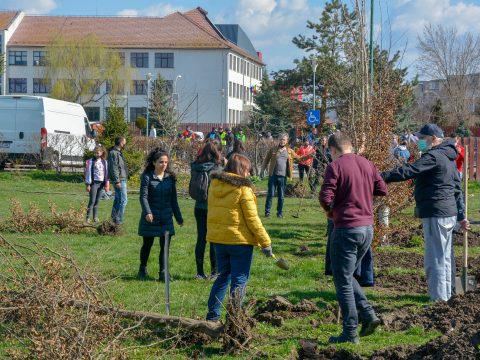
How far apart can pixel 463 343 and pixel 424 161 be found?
3.21m

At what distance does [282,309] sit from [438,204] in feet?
6.91

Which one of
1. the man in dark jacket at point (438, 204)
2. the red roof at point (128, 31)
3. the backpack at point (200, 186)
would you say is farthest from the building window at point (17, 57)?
the man in dark jacket at point (438, 204)

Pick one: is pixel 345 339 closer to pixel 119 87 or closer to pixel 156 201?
pixel 156 201

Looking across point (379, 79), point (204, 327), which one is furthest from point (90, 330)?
point (379, 79)

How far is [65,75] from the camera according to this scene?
231 ft

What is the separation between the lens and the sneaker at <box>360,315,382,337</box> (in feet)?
24.7

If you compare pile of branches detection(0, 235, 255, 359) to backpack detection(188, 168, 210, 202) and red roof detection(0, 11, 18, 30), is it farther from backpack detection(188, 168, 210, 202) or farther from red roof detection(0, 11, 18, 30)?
red roof detection(0, 11, 18, 30)

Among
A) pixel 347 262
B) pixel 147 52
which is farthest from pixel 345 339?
pixel 147 52

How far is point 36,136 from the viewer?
1146 inches

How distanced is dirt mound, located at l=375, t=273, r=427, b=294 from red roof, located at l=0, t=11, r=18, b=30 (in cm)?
7787

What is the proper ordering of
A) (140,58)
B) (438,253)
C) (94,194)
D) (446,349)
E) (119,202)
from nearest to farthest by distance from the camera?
1. (446,349)
2. (438,253)
3. (119,202)
4. (94,194)
5. (140,58)

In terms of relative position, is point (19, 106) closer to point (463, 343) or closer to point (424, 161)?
point (424, 161)

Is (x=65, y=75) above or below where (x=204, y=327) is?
above

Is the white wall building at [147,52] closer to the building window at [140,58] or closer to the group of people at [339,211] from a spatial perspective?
the building window at [140,58]
